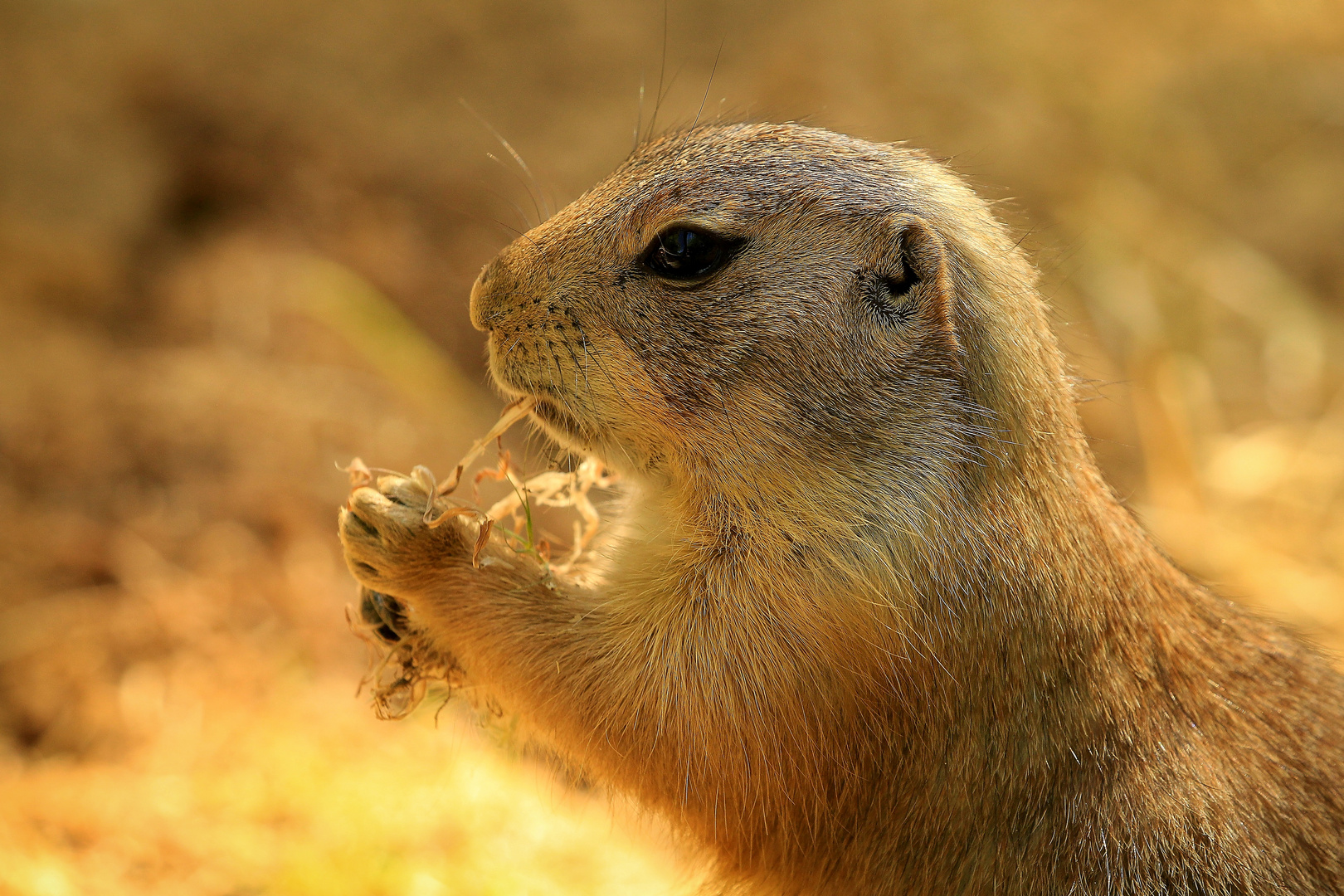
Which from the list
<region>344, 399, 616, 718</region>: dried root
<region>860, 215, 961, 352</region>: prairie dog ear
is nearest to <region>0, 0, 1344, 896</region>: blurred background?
<region>344, 399, 616, 718</region>: dried root

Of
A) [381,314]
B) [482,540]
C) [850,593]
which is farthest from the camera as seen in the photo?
[381,314]

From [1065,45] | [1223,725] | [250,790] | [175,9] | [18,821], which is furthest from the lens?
[1065,45]

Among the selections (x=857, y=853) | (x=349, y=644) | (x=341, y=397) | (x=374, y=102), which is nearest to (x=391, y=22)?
(x=374, y=102)

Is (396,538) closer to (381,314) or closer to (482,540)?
(482,540)

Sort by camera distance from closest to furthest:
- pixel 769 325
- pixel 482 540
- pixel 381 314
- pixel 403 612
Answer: pixel 769 325 → pixel 482 540 → pixel 403 612 → pixel 381 314

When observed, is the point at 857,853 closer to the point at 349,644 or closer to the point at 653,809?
the point at 653,809

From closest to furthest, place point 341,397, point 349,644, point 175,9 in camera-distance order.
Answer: point 349,644
point 341,397
point 175,9

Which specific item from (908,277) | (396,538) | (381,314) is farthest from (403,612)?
(381,314)
